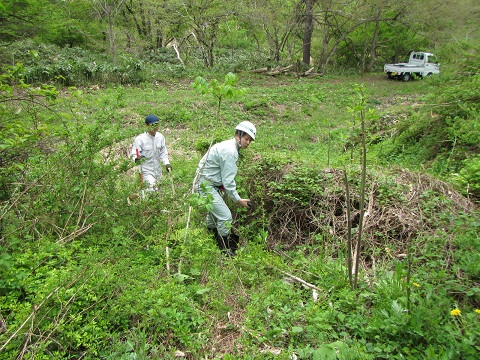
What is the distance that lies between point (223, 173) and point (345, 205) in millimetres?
1720

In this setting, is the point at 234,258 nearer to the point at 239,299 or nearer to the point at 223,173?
the point at 239,299

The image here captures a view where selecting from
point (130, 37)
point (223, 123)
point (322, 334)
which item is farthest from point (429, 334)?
point (130, 37)

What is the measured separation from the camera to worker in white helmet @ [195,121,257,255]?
14.0 ft

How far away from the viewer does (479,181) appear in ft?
15.1

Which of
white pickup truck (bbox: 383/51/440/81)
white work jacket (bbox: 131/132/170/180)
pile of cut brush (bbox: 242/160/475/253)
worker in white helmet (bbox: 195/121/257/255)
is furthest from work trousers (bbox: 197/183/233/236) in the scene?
white pickup truck (bbox: 383/51/440/81)

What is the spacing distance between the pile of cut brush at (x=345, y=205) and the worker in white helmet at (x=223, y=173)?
0.60 metres

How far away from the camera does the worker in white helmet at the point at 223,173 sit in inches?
168

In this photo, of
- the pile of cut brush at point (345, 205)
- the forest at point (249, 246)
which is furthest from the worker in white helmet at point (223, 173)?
the pile of cut brush at point (345, 205)

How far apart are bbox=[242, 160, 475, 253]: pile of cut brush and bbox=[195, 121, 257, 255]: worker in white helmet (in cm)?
60

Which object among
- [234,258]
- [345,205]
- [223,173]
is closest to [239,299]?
[234,258]

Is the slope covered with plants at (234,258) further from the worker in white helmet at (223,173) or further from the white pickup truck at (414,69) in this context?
the white pickup truck at (414,69)

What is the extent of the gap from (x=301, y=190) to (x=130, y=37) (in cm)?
1932

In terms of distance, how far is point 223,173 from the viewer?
4.32m

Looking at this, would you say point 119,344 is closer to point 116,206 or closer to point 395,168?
point 116,206
